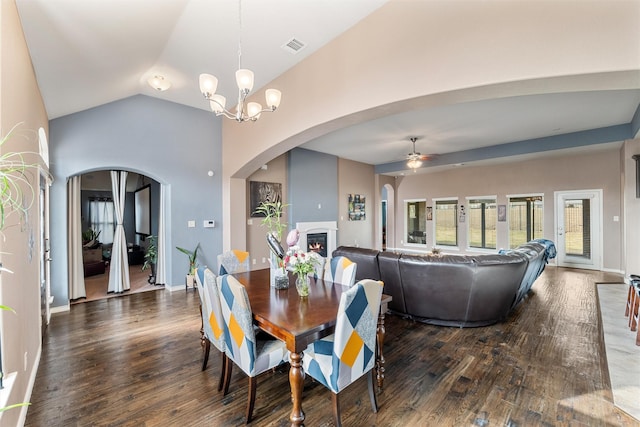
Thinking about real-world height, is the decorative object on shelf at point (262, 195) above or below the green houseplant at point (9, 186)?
above

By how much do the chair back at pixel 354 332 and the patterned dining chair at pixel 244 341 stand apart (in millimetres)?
526

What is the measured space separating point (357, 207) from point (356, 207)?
0.05m

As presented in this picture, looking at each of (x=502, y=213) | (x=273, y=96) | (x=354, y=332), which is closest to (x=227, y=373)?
(x=354, y=332)

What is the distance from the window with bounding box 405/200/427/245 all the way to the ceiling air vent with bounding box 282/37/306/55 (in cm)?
Result: 743

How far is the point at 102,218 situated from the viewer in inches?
323

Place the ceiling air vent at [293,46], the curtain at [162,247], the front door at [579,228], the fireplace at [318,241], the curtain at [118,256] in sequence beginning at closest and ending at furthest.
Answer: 1. the ceiling air vent at [293,46]
2. the curtain at [118,256]
3. the curtain at [162,247]
4. the front door at [579,228]
5. the fireplace at [318,241]

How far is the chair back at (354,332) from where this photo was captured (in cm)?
175

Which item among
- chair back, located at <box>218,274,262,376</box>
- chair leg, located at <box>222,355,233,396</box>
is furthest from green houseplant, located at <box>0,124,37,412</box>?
chair leg, located at <box>222,355,233,396</box>

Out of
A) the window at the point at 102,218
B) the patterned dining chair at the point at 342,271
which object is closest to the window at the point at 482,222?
the patterned dining chair at the point at 342,271

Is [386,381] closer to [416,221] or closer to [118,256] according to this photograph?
[118,256]

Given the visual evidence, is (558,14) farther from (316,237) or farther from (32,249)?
(316,237)

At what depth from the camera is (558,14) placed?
7.43 ft

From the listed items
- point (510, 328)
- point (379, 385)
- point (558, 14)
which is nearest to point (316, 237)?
point (510, 328)

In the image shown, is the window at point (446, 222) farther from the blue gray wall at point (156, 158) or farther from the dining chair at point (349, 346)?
the dining chair at point (349, 346)
